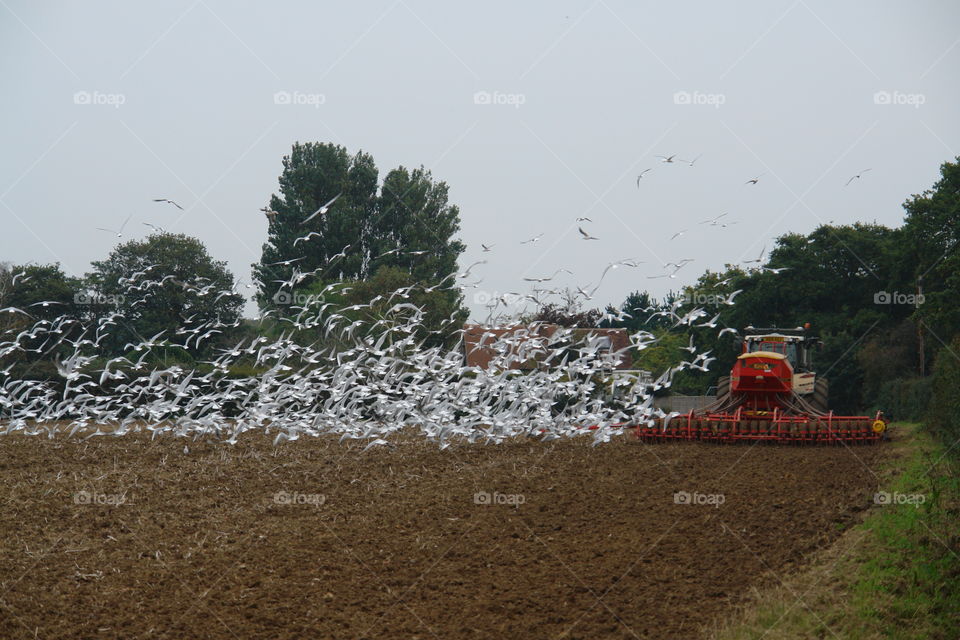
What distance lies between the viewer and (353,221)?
49.6 metres

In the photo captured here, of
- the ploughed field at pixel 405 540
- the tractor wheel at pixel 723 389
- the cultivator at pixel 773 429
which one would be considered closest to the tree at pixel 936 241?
the tractor wheel at pixel 723 389

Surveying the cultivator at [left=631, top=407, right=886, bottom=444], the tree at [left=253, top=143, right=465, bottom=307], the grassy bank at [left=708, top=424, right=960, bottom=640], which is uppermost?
the tree at [left=253, top=143, right=465, bottom=307]

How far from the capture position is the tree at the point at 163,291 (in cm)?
4362

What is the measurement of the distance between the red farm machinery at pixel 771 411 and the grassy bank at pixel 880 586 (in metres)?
8.14

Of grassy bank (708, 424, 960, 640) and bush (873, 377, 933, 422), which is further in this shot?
bush (873, 377, 933, 422)

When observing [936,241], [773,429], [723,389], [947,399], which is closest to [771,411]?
[773,429]

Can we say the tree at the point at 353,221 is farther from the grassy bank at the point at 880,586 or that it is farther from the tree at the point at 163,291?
the grassy bank at the point at 880,586

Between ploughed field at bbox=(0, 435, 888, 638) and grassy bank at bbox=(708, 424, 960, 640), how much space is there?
34 cm

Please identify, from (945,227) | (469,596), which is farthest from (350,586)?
(945,227)

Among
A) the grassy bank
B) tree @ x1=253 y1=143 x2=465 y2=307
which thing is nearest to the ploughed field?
the grassy bank

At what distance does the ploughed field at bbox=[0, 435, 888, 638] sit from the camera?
8.96 m

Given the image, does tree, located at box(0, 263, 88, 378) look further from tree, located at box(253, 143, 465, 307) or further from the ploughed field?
the ploughed field

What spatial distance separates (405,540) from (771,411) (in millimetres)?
13269

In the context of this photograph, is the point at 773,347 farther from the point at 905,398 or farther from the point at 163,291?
the point at 163,291
